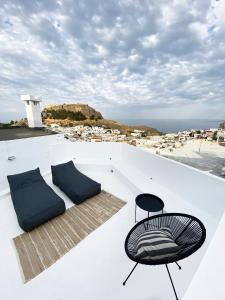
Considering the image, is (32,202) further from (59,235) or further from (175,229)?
(175,229)

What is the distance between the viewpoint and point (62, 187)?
331 centimetres

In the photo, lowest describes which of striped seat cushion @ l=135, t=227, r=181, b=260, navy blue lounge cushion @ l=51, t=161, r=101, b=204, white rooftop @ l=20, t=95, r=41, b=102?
navy blue lounge cushion @ l=51, t=161, r=101, b=204

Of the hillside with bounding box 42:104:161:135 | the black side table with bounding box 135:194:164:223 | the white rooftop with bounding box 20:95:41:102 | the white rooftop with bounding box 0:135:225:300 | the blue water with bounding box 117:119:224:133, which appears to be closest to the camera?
the white rooftop with bounding box 0:135:225:300

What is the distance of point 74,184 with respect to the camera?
325 centimetres

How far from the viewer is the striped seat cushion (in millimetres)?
1337

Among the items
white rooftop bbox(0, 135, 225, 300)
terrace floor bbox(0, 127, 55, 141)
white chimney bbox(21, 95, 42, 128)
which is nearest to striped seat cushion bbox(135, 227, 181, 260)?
white rooftop bbox(0, 135, 225, 300)

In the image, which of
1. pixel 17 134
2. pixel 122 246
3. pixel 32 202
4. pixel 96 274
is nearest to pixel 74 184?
pixel 32 202

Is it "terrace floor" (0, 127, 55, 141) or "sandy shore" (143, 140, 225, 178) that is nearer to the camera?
"terrace floor" (0, 127, 55, 141)

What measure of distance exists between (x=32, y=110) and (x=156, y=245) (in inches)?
222

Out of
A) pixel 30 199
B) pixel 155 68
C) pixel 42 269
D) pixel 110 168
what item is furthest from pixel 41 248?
pixel 155 68

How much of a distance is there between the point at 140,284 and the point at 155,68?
817 centimetres

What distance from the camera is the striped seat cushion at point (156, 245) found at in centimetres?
134

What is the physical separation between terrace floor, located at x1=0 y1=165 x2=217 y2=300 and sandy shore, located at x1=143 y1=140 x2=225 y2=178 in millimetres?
2296

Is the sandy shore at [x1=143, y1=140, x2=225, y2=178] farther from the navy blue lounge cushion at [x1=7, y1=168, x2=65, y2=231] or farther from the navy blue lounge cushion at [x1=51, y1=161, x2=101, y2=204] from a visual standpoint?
the navy blue lounge cushion at [x1=7, y1=168, x2=65, y2=231]
